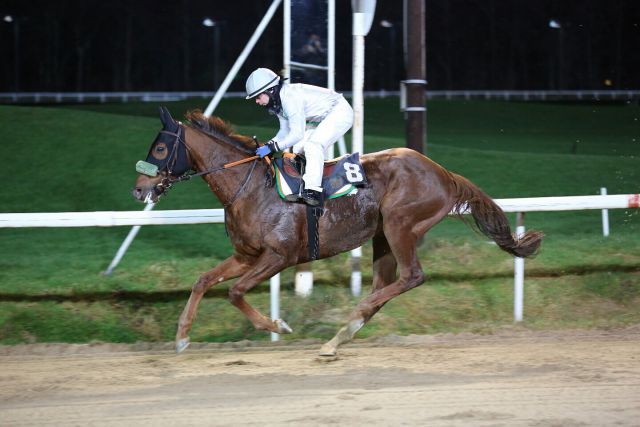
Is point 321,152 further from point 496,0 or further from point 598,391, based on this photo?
point 496,0

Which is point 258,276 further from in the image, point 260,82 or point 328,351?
point 260,82

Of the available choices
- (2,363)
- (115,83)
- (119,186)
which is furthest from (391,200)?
(115,83)

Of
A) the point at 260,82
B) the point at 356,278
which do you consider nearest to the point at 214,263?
the point at 356,278

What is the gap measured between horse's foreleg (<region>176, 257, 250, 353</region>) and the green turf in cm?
85

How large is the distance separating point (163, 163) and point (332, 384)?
88.0 inches

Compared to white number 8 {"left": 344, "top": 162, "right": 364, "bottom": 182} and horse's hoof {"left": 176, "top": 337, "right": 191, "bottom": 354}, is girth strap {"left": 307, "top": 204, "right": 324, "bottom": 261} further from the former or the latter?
horse's hoof {"left": 176, "top": 337, "right": 191, "bottom": 354}

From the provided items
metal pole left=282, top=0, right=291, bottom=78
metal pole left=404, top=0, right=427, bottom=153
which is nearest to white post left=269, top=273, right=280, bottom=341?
metal pole left=282, top=0, right=291, bottom=78

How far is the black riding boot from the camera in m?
6.82

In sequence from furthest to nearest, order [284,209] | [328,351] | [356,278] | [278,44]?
[278,44], [356,278], [284,209], [328,351]

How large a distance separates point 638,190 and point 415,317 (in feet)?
24.0

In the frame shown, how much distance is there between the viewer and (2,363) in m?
6.70

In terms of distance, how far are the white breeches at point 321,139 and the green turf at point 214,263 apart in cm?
163

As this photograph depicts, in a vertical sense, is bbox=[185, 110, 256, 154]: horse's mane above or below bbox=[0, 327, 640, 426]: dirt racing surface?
above

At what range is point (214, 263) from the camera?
8.75m
